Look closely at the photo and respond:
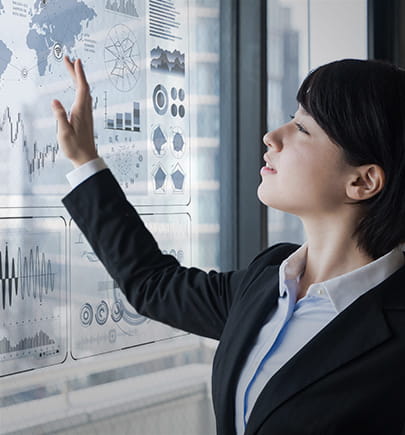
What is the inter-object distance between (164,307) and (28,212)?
1.23ft

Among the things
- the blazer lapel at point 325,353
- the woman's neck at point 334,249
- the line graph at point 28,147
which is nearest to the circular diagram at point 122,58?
the line graph at point 28,147

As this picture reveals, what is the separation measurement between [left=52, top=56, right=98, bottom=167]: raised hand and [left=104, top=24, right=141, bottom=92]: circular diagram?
0.44 meters

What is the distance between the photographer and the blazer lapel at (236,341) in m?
1.21

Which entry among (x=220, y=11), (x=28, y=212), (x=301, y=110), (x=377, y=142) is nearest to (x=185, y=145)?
(x=220, y=11)

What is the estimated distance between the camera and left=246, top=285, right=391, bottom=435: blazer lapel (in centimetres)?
110

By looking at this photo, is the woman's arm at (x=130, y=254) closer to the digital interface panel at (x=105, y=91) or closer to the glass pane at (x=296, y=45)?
the digital interface panel at (x=105, y=91)

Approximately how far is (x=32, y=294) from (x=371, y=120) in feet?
2.69

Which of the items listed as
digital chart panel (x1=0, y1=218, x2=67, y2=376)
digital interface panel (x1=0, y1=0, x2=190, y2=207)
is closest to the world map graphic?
digital interface panel (x1=0, y1=0, x2=190, y2=207)

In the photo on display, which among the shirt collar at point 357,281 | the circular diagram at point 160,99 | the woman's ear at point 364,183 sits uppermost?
the circular diagram at point 160,99

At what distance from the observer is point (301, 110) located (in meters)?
1.23

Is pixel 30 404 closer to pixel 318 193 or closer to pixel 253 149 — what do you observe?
pixel 318 193

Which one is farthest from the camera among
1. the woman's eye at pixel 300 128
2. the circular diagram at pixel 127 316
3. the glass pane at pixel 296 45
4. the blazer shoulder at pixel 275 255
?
the glass pane at pixel 296 45

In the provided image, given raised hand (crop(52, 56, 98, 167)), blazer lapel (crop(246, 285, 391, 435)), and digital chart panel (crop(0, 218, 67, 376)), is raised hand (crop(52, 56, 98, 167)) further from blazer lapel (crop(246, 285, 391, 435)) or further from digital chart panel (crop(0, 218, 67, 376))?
blazer lapel (crop(246, 285, 391, 435))

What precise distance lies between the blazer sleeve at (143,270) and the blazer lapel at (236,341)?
99 millimetres
